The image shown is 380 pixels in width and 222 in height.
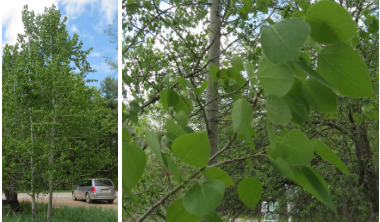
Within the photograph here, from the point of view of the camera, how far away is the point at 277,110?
133 mm

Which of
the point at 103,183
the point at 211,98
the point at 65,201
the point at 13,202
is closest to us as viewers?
the point at 211,98

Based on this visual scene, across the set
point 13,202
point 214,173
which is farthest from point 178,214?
point 13,202

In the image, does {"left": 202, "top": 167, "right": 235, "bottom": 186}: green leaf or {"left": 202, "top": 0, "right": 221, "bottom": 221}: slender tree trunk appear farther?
{"left": 202, "top": 0, "right": 221, "bottom": 221}: slender tree trunk

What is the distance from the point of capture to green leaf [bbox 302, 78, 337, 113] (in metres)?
0.15

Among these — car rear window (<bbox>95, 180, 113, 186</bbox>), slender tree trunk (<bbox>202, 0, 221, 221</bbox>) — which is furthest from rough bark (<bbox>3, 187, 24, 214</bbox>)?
slender tree trunk (<bbox>202, 0, 221, 221</bbox>)

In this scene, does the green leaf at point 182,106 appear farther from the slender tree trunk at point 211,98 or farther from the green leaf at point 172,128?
the slender tree trunk at point 211,98

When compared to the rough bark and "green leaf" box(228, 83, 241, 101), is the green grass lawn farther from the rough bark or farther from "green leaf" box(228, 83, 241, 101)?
"green leaf" box(228, 83, 241, 101)

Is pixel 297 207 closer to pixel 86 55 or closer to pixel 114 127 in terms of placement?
pixel 114 127

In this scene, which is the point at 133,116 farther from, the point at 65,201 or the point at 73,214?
the point at 65,201

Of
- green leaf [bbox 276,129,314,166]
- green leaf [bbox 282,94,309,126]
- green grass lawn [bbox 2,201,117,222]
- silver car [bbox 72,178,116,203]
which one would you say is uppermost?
green leaf [bbox 282,94,309,126]

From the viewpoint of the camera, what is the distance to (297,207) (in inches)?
59.9

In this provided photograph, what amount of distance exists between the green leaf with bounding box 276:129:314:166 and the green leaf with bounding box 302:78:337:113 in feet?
0.06

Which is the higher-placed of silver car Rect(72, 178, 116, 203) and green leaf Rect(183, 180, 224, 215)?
green leaf Rect(183, 180, 224, 215)

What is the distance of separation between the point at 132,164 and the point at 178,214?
0.04 m
